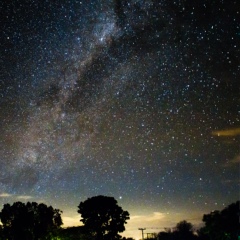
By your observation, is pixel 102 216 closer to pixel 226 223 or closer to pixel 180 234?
pixel 226 223

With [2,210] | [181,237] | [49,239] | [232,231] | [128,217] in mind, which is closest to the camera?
[232,231]

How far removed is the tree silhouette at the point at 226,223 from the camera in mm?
40928

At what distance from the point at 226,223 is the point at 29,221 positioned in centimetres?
2750

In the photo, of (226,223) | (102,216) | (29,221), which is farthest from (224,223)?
(29,221)

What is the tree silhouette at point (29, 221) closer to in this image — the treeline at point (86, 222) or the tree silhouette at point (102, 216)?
the treeline at point (86, 222)

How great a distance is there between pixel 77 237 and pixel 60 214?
16.2ft

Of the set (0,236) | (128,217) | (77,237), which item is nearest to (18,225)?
(0,236)

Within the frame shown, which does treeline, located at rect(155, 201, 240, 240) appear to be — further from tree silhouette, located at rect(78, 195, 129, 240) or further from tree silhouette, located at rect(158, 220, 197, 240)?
tree silhouette, located at rect(158, 220, 197, 240)

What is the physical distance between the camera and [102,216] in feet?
159

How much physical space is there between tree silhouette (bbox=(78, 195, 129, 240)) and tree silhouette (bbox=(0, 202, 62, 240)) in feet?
15.6

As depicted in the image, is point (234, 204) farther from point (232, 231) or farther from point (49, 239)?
point (49, 239)

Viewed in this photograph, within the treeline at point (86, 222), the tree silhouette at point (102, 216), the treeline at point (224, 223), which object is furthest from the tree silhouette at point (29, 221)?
the treeline at point (224, 223)

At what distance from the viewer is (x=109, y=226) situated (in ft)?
157

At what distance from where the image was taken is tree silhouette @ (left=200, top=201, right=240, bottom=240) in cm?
4093
